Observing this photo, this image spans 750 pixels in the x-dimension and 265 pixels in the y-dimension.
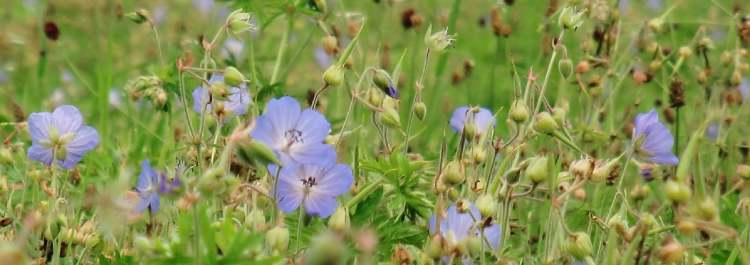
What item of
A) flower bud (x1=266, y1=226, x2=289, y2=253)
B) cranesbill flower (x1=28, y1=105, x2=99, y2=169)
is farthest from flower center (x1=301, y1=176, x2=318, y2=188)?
cranesbill flower (x1=28, y1=105, x2=99, y2=169)

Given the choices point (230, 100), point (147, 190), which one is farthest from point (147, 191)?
point (230, 100)

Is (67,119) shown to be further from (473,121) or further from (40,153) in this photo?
(473,121)

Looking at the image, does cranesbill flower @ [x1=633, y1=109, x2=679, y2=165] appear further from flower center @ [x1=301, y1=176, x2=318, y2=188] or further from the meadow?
flower center @ [x1=301, y1=176, x2=318, y2=188]

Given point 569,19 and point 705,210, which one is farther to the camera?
point 569,19

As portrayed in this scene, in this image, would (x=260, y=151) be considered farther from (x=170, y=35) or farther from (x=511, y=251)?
(x=170, y=35)

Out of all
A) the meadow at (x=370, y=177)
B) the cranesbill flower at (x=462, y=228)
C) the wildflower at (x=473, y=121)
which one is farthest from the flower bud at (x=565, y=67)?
the cranesbill flower at (x=462, y=228)
